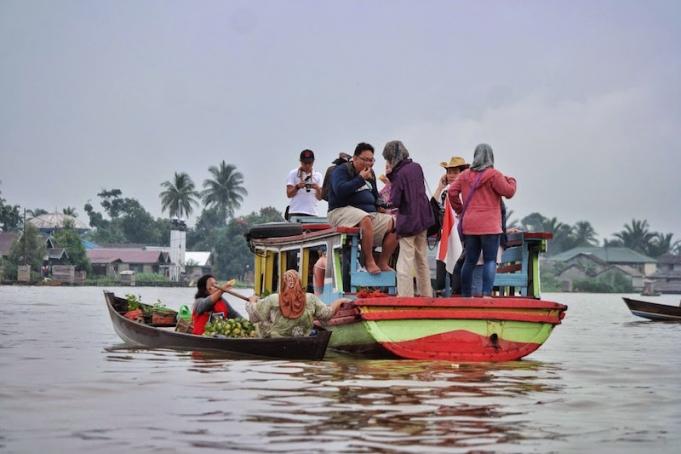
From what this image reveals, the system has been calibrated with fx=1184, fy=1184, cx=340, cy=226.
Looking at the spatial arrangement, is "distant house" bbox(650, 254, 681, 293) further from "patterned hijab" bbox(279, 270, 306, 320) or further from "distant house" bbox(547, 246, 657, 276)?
"patterned hijab" bbox(279, 270, 306, 320)

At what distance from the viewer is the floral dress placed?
12.3 m

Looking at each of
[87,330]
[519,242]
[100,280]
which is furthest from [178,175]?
[519,242]

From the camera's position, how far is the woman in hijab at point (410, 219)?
12.3m

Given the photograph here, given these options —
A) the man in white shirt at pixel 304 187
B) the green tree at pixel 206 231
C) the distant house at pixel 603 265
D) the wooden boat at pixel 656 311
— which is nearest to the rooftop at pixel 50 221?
the green tree at pixel 206 231

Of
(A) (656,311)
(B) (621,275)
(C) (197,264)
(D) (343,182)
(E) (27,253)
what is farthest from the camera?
(B) (621,275)

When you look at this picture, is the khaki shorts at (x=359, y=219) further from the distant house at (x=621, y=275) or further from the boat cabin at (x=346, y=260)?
the distant house at (x=621, y=275)

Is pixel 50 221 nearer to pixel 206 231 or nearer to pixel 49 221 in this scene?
pixel 49 221

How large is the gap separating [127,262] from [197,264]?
10503 mm

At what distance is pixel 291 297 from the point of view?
475 inches

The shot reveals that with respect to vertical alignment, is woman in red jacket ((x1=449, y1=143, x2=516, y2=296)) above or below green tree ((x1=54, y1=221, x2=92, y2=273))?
below

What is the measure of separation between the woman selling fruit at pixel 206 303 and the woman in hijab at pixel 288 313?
1470 mm

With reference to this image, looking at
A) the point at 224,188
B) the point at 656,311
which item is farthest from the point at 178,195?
the point at 656,311

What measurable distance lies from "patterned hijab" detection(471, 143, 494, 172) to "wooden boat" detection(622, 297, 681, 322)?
65.5 ft

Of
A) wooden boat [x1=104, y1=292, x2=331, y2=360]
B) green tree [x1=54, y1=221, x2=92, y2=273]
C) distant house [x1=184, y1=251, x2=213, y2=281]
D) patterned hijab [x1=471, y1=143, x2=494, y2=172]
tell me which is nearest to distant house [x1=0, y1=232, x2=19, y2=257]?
green tree [x1=54, y1=221, x2=92, y2=273]
